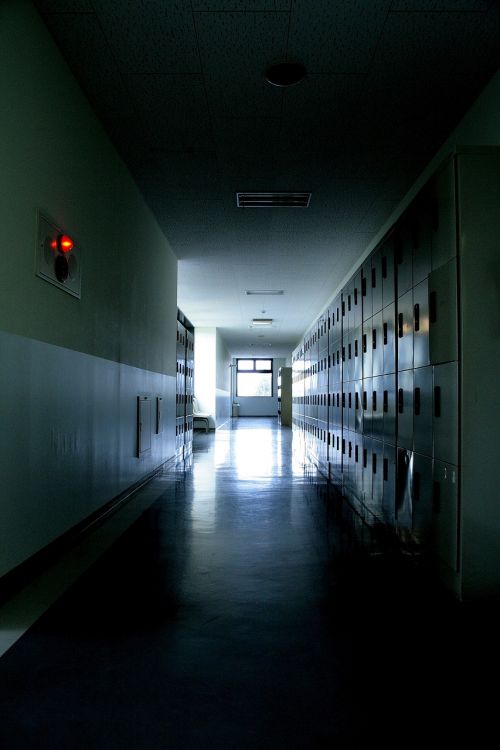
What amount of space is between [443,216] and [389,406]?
1358 millimetres

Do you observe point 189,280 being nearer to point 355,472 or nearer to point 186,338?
point 186,338

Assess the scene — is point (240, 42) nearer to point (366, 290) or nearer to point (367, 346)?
point (366, 290)

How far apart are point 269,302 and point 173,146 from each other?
680cm

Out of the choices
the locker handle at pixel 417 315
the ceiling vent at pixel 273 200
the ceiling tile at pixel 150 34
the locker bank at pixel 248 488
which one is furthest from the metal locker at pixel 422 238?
the ceiling vent at pixel 273 200

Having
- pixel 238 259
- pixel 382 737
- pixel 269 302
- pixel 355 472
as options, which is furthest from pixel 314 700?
pixel 269 302

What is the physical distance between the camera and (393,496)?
3.46 metres

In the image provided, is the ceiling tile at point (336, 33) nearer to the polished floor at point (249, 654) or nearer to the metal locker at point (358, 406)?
the metal locker at point (358, 406)

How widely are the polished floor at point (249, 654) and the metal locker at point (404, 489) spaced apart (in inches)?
7.6

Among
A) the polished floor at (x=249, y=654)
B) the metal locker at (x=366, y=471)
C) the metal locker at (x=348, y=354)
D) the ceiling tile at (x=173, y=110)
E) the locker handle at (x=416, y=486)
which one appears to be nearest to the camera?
the polished floor at (x=249, y=654)

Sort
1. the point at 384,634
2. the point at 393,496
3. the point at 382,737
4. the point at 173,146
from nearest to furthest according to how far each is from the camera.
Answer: the point at 382,737
the point at 384,634
the point at 393,496
the point at 173,146

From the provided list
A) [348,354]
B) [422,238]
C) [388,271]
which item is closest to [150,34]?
[422,238]

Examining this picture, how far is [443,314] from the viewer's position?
266cm

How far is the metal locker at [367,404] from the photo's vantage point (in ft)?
13.8

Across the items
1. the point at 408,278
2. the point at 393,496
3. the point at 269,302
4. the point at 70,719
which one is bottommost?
the point at 70,719
